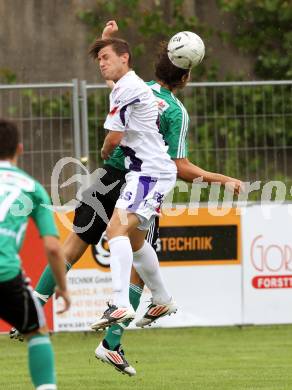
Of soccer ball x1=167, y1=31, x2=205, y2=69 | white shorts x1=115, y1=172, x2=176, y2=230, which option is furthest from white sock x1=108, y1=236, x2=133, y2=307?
soccer ball x1=167, y1=31, x2=205, y2=69

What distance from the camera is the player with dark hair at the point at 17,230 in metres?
6.86

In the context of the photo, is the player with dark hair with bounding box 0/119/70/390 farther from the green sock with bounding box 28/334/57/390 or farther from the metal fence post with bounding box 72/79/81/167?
the metal fence post with bounding box 72/79/81/167

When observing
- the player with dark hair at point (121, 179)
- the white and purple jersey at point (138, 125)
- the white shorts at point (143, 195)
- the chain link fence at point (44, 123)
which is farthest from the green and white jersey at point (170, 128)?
the chain link fence at point (44, 123)

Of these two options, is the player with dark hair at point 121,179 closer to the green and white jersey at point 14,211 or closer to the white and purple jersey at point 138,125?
the white and purple jersey at point 138,125

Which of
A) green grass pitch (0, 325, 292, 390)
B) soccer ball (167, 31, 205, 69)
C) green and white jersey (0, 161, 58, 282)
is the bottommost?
green grass pitch (0, 325, 292, 390)

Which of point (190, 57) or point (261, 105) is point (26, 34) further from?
point (190, 57)

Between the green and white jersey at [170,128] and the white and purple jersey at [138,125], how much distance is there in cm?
16

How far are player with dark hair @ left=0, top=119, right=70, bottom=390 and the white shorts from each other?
7.54 ft

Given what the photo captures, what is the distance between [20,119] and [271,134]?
8.91 ft

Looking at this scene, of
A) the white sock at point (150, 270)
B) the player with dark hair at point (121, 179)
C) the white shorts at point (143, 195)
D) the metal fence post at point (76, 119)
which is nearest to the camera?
the white shorts at point (143, 195)

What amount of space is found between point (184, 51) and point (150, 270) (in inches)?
65.6

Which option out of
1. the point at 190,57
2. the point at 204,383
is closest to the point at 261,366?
the point at 204,383

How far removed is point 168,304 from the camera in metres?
9.80

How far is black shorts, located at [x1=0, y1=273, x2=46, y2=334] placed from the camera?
6.93 meters
